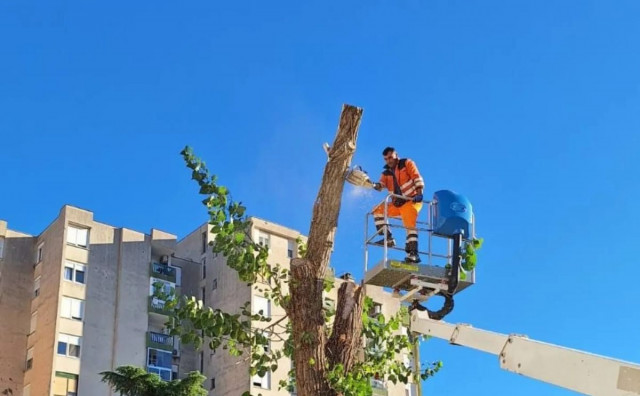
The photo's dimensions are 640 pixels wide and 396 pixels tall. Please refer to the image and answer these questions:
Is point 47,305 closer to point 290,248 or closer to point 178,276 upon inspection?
point 178,276

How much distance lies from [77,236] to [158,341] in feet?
23.5

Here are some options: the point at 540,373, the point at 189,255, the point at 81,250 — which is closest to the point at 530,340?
the point at 540,373

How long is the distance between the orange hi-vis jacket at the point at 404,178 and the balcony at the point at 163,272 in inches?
1710

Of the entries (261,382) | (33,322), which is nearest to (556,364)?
(261,382)

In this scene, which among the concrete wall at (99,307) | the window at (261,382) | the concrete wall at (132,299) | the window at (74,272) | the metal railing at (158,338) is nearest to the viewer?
the window at (261,382)

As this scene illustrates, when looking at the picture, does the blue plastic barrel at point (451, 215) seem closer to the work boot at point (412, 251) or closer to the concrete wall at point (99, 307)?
the work boot at point (412, 251)

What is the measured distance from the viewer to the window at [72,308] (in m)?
50.3

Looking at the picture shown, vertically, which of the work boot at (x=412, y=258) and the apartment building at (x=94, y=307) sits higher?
the apartment building at (x=94, y=307)

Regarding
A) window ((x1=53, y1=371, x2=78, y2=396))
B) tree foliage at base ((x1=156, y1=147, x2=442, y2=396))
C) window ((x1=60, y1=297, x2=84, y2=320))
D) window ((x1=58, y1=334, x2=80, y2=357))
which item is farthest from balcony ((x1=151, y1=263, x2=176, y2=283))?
tree foliage at base ((x1=156, y1=147, x2=442, y2=396))

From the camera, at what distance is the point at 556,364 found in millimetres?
7848

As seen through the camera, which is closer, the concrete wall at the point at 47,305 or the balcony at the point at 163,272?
the concrete wall at the point at 47,305

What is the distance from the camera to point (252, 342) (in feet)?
33.1

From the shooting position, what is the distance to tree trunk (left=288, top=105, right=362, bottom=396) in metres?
9.53

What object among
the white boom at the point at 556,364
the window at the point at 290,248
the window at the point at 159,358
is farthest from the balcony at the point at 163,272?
the white boom at the point at 556,364
